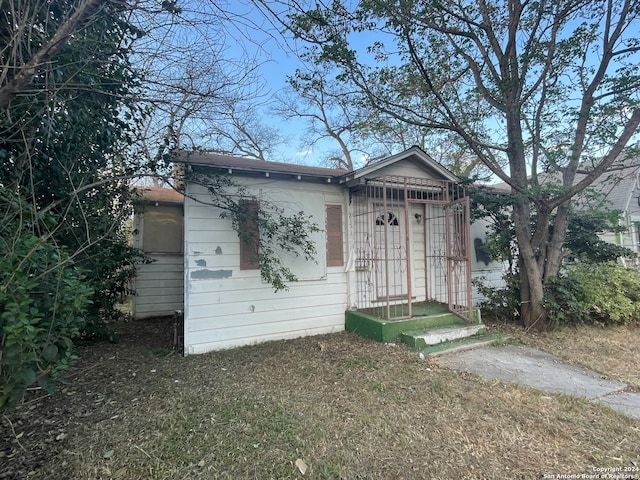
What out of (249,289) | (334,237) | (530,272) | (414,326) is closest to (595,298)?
(530,272)

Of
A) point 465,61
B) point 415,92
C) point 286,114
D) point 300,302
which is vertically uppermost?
point 286,114

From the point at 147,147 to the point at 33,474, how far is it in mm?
3615

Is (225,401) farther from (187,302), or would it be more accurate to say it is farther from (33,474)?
(187,302)

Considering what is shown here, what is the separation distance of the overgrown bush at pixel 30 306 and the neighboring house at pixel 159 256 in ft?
16.5

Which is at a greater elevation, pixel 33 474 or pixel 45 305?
pixel 45 305

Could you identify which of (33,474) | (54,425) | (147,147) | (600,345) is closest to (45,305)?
(33,474)

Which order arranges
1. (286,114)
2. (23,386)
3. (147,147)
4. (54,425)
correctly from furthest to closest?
(286,114) → (147,147) → (54,425) → (23,386)

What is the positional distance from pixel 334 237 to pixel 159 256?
4.30 meters

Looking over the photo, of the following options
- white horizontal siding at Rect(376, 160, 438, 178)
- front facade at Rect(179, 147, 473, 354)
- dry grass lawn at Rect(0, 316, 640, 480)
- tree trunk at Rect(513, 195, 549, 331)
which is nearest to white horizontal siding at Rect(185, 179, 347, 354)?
front facade at Rect(179, 147, 473, 354)

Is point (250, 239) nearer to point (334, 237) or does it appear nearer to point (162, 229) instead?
point (334, 237)

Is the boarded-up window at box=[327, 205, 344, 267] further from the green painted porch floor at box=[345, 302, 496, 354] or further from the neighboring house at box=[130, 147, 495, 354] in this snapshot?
the green painted porch floor at box=[345, 302, 496, 354]

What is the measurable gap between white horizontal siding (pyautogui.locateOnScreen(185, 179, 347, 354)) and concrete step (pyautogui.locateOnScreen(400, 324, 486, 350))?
1.31 meters

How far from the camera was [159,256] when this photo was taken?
7.14 metres

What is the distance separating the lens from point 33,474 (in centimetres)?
197
